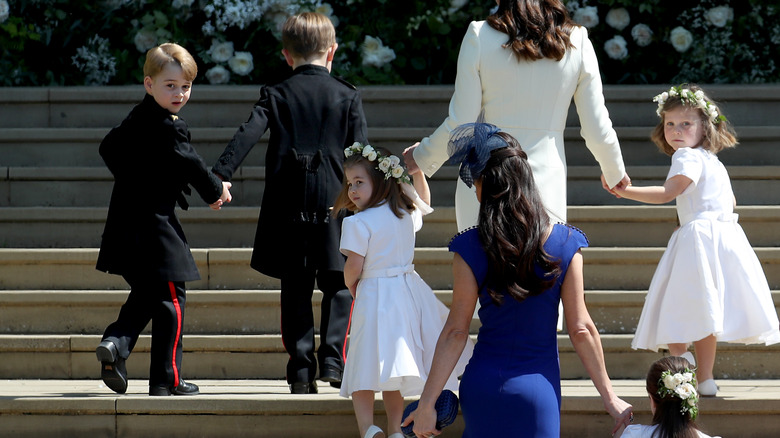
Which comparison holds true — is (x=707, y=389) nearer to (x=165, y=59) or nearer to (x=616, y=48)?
(x=165, y=59)

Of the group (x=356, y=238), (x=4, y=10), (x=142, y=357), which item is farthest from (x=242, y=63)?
(x=356, y=238)

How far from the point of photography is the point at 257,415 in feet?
15.4

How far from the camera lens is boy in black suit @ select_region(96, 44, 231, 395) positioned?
4773 millimetres

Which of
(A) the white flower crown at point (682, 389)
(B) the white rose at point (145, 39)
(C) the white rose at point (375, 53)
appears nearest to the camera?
(A) the white flower crown at point (682, 389)

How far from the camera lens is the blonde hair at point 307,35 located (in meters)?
4.95

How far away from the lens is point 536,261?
3.32 metres

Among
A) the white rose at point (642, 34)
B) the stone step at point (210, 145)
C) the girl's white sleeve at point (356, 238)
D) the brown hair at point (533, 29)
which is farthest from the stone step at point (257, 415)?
the white rose at point (642, 34)

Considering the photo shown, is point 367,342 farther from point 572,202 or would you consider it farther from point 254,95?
point 254,95

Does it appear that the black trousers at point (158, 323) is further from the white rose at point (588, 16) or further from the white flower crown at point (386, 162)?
the white rose at point (588, 16)

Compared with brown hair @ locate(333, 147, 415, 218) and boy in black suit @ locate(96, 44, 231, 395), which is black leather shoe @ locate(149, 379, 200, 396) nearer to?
boy in black suit @ locate(96, 44, 231, 395)

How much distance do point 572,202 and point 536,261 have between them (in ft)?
10.4

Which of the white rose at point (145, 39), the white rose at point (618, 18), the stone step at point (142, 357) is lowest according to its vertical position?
the stone step at point (142, 357)

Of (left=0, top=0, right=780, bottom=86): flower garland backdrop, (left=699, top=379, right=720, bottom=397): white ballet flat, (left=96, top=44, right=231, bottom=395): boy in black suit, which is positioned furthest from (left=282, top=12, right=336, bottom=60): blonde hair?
(left=0, top=0, right=780, bottom=86): flower garland backdrop

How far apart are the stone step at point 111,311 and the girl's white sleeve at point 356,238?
51.4 inches
